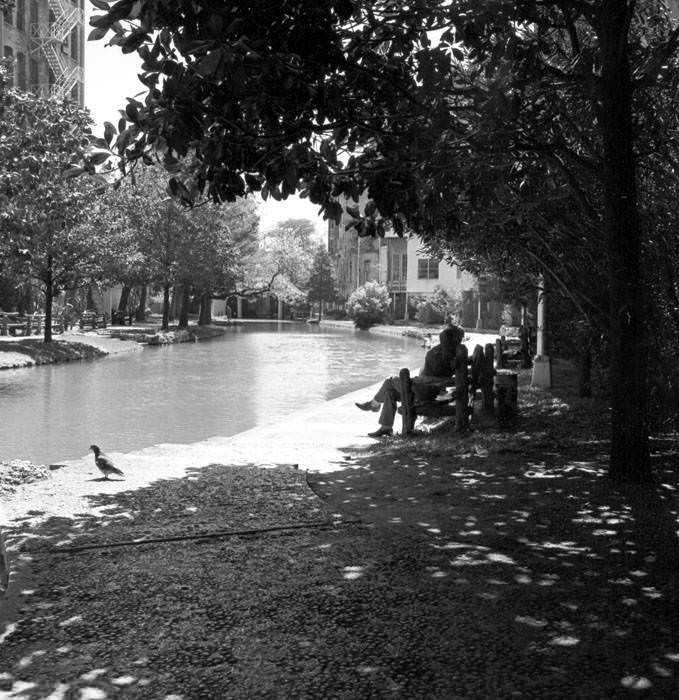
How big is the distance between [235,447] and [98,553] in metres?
5.36

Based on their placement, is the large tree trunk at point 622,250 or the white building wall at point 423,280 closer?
the large tree trunk at point 622,250

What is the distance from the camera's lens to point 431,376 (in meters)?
13.3

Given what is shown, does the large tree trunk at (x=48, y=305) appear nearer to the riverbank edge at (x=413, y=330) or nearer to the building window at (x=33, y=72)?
the riverbank edge at (x=413, y=330)

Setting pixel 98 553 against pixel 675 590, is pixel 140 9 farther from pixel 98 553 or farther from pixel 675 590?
pixel 675 590

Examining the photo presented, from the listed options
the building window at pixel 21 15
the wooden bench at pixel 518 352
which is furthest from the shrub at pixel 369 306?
the wooden bench at pixel 518 352

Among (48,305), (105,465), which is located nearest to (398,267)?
(48,305)

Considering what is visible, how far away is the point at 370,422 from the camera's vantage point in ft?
45.5

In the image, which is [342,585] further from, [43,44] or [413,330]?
[43,44]

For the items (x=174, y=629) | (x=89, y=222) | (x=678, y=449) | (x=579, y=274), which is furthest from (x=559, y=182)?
(x=89, y=222)

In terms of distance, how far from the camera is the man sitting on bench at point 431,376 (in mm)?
12703

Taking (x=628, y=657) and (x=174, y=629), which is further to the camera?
(x=174, y=629)

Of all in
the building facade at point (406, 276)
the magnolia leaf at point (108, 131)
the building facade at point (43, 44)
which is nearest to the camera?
the magnolia leaf at point (108, 131)

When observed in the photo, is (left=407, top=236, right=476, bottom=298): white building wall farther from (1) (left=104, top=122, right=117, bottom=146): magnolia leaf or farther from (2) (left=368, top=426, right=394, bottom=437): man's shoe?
(1) (left=104, top=122, right=117, bottom=146): magnolia leaf

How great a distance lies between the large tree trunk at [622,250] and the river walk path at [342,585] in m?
0.45
